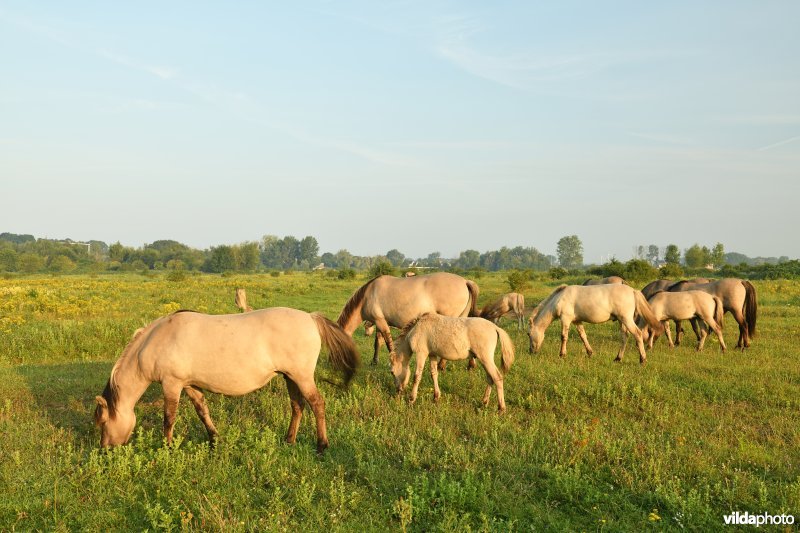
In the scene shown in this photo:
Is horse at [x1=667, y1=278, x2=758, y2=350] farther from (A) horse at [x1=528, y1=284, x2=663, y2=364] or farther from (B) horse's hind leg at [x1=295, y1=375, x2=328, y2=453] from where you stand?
(B) horse's hind leg at [x1=295, y1=375, x2=328, y2=453]

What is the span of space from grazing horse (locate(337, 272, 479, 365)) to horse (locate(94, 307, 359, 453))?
4878 millimetres

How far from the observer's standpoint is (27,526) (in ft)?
14.8

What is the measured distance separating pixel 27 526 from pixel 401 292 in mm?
7808

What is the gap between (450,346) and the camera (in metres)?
8.16

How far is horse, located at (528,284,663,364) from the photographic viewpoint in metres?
11.8

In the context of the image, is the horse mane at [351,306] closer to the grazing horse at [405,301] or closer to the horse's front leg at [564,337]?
the grazing horse at [405,301]

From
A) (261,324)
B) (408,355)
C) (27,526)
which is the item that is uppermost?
(261,324)

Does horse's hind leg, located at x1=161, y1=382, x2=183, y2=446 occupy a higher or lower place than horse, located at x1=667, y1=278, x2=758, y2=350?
lower

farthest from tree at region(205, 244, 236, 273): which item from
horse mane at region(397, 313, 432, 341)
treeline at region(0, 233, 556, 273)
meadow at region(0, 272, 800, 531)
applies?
horse mane at region(397, 313, 432, 341)

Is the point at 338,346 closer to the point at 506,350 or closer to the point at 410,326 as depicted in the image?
the point at 410,326

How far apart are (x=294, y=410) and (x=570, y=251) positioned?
162647 mm

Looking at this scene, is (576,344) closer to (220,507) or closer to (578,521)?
(578,521)

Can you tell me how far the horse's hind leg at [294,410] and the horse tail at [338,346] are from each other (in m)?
0.65

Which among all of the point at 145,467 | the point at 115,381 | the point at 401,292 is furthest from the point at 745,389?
→ the point at 115,381
